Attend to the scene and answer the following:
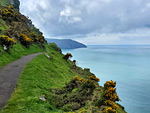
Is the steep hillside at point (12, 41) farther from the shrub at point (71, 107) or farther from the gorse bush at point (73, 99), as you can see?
the shrub at point (71, 107)

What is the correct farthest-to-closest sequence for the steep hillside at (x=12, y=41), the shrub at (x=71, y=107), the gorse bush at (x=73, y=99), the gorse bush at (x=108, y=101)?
the steep hillside at (x=12, y=41) → the gorse bush at (x=73, y=99) → the gorse bush at (x=108, y=101) → the shrub at (x=71, y=107)

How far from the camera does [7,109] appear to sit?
28.3 ft

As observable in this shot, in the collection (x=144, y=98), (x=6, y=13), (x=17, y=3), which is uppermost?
(x=17, y=3)

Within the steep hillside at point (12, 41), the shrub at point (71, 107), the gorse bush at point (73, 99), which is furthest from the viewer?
the steep hillside at point (12, 41)

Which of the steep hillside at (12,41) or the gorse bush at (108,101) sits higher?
the steep hillside at (12,41)

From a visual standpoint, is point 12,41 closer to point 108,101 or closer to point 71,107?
point 71,107

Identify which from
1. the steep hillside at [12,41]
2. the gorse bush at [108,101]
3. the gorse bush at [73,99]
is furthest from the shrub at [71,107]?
the steep hillside at [12,41]

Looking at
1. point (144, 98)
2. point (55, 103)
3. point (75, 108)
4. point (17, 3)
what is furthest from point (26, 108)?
point (17, 3)

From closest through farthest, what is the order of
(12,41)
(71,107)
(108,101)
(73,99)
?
(71,107) < (108,101) < (73,99) < (12,41)

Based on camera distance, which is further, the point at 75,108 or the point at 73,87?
the point at 73,87

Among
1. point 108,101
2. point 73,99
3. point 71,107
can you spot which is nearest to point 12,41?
point 73,99

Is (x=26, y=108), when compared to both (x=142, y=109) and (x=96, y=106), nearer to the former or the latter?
(x=96, y=106)

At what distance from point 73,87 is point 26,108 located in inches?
360

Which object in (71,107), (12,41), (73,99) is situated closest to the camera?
(71,107)
